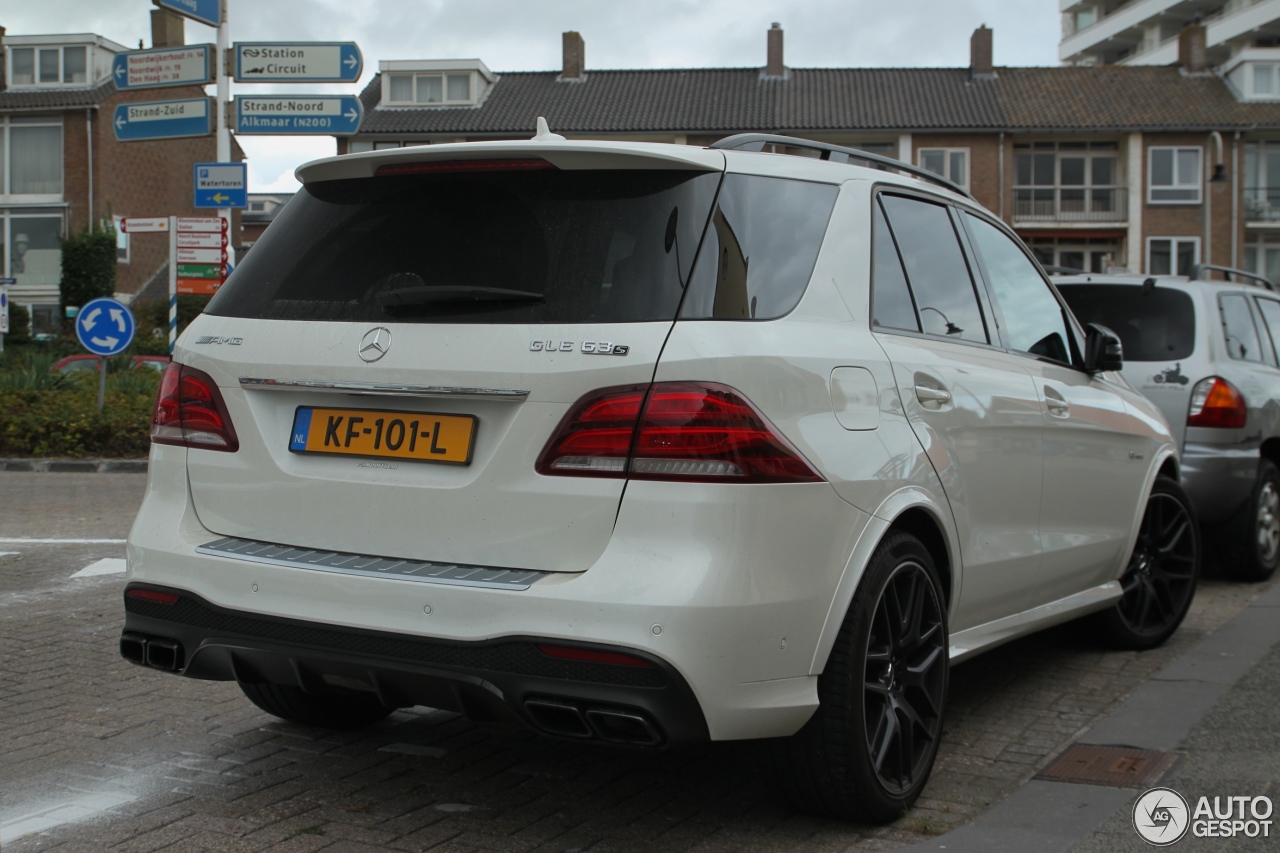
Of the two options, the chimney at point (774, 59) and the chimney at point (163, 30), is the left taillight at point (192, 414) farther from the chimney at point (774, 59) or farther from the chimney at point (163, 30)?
the chimney at point (774, 59)

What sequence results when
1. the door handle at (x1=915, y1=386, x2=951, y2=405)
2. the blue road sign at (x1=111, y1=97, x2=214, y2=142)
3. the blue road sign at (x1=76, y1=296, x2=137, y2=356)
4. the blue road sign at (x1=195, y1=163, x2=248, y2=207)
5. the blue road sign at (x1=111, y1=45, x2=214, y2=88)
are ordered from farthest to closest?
the blue road sign at (x1=111, y1=45, x2=214, y2=88), the blue road sign at (x1=111, y1=97, x2=214, y2=142), the blue road sign at (x1=195, y1=163, x2=248, y2=207), the blue road sign at (x1=76, y1=296, x2=137, y2=356), the door handle at (x1=915, y1=386, x2=951, y2=405)

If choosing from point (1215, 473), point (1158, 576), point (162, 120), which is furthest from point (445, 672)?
point (162, 120)

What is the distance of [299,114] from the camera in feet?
56.6

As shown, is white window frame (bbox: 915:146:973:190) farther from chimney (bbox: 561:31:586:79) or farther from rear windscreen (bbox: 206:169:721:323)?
rear windscreen (bbox: 206:169:721:323)

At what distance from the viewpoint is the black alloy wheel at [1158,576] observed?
580 centimetres

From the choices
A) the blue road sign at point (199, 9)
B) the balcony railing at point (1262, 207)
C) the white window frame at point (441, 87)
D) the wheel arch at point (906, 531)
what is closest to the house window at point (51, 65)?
the white window frame at point (441, 87)

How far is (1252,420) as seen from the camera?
769 centimetres

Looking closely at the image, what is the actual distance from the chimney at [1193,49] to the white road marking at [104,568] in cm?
5470

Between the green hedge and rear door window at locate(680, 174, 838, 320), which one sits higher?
rear door window at locate(680, 174, 838, 320)

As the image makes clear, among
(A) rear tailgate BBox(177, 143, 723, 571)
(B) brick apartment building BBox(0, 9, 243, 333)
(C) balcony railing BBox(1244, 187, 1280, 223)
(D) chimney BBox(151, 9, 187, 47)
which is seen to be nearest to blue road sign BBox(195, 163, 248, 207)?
(A) rear tailgate BBox(177, 143, 723, 571)

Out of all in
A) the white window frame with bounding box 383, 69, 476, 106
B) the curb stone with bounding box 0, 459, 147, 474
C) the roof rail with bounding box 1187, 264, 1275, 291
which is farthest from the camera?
the white window frame with bounding box 383, 69, 476, 106

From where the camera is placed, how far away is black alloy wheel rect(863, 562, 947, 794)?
347 centimetres

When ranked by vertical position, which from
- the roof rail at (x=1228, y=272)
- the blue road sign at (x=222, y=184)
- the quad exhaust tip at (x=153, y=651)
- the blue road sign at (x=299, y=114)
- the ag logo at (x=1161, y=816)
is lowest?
the ag logo at (x=1161, y=816)

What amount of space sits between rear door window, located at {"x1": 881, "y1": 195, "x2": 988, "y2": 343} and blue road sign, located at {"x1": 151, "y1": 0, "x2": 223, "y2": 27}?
→ 15.6m
